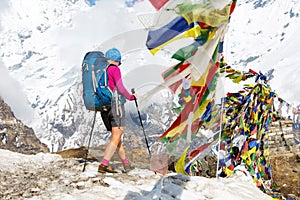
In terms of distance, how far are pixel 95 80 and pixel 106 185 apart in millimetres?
1414

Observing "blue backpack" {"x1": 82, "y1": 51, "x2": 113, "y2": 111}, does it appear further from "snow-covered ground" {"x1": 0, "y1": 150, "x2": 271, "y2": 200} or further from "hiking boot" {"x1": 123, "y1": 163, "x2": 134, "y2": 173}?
"hiking boot" {"x1": 123, "y1": 163, "x2": 134, "y2": 173}

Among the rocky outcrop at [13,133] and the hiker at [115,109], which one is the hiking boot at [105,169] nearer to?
the hiker at [115,109]

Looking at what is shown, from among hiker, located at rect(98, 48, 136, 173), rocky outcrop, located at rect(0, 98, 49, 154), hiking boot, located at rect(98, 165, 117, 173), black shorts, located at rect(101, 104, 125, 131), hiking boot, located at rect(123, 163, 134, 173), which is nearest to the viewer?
hiker, located at rect(98, 48, 136, 173)

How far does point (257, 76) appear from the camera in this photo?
948 cm

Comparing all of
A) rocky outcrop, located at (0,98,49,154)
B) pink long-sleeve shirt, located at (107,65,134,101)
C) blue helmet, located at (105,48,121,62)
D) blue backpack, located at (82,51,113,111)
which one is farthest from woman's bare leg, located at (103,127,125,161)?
rocky outcrop, located at (0,98,49,154)

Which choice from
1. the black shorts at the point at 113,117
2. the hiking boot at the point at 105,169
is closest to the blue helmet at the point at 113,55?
the black shorts at the point at 113,117

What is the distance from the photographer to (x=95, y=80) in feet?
18.2

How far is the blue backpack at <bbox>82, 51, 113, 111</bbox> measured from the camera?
552cm

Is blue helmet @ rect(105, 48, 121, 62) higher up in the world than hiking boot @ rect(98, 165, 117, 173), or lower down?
higher up

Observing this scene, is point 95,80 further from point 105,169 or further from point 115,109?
point 105,169

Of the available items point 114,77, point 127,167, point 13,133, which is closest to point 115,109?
point 114,77

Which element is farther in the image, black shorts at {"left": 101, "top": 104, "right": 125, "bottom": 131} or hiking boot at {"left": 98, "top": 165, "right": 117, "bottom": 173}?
hiking boot at {"left": 98, "top": 165, "right": 117, "bottom": 173}

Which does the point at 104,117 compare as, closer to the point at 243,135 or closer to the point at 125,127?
the point at 125,127

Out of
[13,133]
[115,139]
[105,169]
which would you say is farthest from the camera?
[13,133]
